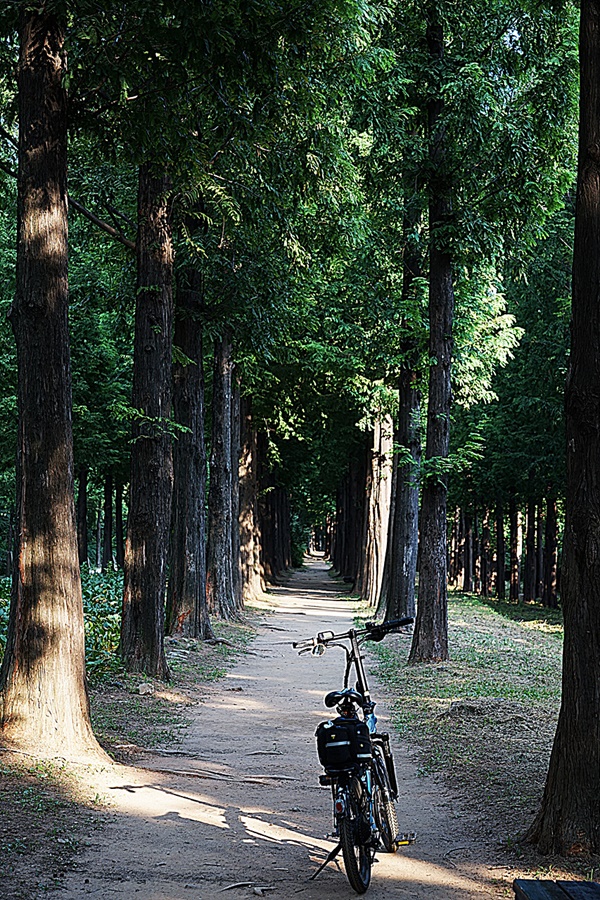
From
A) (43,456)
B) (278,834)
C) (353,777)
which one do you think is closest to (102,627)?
(43,456)

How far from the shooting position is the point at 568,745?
20.1ft

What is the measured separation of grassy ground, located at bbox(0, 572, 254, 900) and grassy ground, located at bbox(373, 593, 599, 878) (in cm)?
277

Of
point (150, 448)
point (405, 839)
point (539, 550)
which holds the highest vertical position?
point (150, 448)

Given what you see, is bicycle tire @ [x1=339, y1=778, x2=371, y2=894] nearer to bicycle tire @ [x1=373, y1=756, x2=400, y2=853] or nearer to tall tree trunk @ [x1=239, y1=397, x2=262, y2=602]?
bicycle tire @ [x1=373, y1=756, x2=400, y2=853]

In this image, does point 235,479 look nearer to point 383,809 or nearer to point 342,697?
point 383,809

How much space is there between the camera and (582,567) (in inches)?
243

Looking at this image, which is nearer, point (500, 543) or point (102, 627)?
point (102, 627)

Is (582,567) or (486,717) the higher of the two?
(582,567)

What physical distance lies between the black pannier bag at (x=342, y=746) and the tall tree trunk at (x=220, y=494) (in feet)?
52.7

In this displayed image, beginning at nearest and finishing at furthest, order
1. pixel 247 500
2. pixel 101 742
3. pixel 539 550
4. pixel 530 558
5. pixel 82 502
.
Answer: pixel 101 742 < pixel 247 500 < pixel 82 502 < pixel 530 558 < pixel 539 550

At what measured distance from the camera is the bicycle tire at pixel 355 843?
5449 millimetres

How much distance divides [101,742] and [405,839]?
13.6ft

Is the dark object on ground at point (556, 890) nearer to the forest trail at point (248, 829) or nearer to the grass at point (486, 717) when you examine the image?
the forest trail at point (248, 829)

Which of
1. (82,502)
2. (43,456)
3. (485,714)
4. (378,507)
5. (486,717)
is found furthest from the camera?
(82,502)
